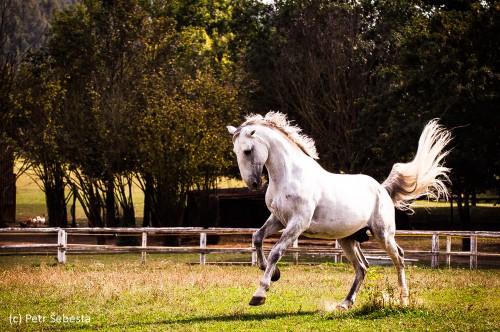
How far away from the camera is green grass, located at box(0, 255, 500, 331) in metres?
10.1

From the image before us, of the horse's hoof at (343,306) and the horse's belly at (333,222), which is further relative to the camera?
the horse's hoof at (343,306)

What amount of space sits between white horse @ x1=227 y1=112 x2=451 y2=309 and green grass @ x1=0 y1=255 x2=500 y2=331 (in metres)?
0.54

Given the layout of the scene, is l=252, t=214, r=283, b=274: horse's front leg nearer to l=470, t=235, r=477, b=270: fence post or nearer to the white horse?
the white horse

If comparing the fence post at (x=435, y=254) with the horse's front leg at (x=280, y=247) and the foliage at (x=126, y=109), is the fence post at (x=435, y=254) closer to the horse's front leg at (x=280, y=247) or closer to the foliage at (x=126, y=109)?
the horse's front leg at (x=280, y=247)

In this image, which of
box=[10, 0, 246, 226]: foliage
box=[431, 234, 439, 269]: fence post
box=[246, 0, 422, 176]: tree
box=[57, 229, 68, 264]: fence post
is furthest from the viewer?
box=[246, 0, 422, 176]: tree

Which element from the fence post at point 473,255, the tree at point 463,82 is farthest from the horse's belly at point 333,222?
the tree at point 463,82

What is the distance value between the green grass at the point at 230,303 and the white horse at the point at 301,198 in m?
0.54

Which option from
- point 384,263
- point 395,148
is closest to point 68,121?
point 395,148

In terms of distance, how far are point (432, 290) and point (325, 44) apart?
24407mm

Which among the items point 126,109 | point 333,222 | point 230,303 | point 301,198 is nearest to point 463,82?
point 126,109

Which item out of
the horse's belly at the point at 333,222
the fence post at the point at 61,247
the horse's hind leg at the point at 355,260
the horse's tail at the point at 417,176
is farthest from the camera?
the fence post at the point at 61,247

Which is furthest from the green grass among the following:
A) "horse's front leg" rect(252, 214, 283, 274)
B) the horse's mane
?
the horse's mane

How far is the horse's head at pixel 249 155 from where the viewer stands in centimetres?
1065

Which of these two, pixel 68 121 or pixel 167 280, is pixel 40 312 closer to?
pixel 167 280
